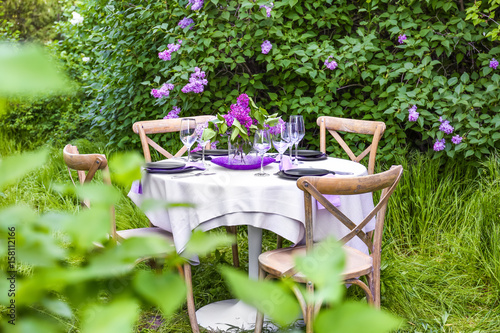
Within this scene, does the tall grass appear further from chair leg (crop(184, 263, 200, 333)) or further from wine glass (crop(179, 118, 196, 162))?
wine glass (crop(179, 118, 196, 162))

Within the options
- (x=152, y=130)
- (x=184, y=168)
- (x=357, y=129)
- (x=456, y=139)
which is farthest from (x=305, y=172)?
(x=456, y=139)

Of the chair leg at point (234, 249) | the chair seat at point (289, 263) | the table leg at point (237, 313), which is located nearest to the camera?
the chair seat at point (289, 263)

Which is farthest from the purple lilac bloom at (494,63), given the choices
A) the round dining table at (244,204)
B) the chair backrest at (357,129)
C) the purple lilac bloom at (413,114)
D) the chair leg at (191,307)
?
the chair leg at (191,307)

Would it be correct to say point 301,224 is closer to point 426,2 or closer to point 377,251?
point 377,251

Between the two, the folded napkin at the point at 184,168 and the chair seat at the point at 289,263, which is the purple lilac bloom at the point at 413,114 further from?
the folded napkin at the point at 184,168

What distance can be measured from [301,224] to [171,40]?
2481 millimetres

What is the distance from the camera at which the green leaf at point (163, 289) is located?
0.25 m

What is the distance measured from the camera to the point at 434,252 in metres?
3.29

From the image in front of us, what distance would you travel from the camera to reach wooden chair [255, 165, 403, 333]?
183cm

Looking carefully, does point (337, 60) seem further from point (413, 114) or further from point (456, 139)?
point (456, 139)

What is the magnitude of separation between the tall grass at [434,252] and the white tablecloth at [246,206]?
0.38 meters

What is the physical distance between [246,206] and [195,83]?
1.96 meters

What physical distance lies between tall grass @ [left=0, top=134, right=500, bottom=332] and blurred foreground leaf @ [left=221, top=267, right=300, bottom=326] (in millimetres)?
2295

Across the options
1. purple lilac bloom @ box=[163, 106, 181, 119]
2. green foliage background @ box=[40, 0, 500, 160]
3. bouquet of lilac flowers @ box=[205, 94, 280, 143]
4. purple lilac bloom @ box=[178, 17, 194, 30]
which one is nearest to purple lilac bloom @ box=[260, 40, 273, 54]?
green foliage background @ box=[40, 0, 500, 160]
